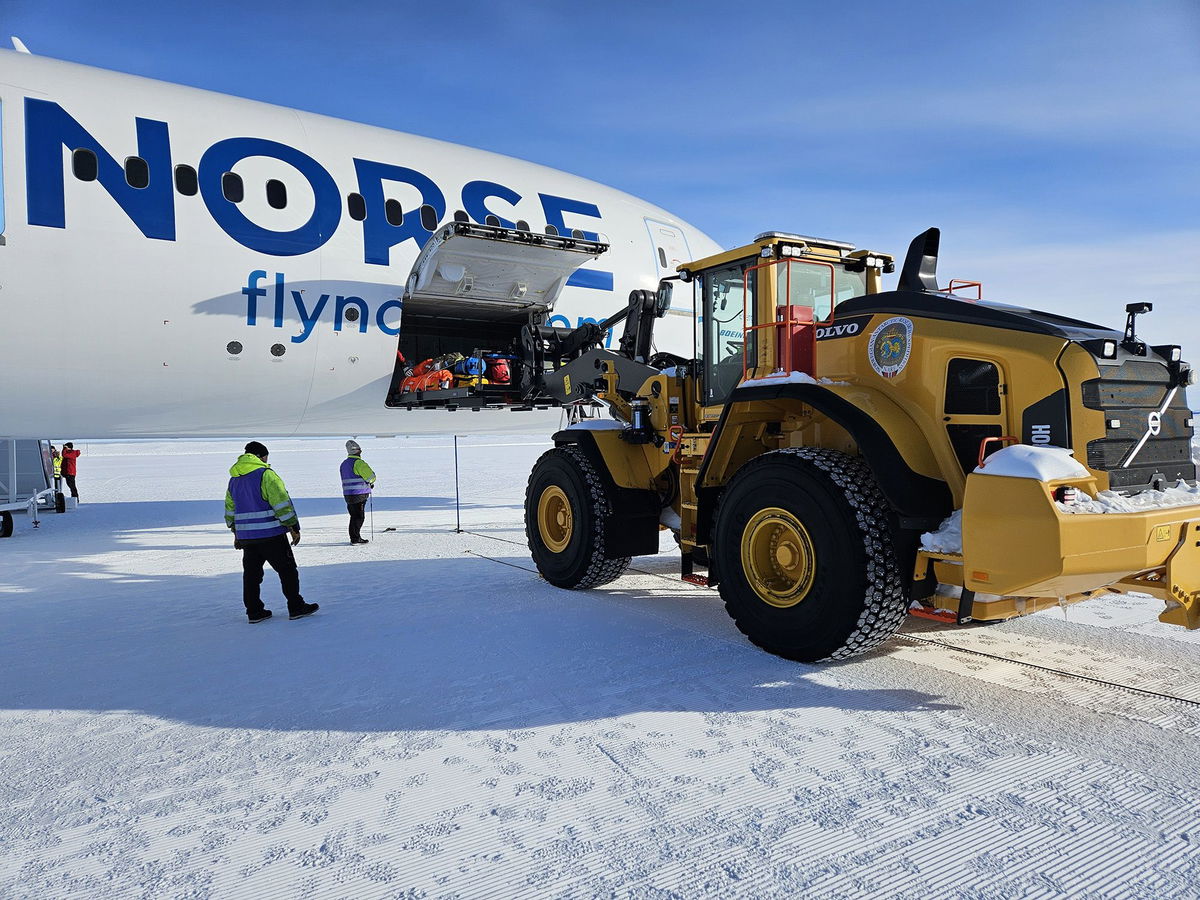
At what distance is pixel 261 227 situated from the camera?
8609 millimetres

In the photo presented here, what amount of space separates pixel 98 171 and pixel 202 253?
3.65ft

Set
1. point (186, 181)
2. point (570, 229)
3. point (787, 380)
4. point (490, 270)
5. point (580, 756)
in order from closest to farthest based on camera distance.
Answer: point (580, 756)
point (787, 380)
point (186, 181)
point (490, 270)
point (570, 229)

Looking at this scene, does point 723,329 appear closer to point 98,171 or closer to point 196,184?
point 196,184

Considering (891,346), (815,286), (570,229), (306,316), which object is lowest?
(891,346)

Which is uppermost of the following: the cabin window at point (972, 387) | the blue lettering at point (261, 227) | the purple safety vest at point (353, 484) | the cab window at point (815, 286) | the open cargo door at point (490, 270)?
the blue lettering at point (261, 227)

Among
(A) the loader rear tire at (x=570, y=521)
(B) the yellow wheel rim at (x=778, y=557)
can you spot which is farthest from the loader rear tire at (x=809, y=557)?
(A) the loader rear tire at (x=570, y=521)

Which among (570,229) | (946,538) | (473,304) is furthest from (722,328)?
(570,229)

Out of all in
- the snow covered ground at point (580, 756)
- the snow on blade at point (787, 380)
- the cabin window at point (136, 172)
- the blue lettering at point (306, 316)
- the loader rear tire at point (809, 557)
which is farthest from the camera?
the blue lettering at point (306, 316)

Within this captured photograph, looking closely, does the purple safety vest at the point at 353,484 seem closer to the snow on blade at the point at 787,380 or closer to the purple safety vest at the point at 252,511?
the purple safety vest at the point at 252,511

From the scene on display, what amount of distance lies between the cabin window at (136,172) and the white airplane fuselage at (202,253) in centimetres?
2

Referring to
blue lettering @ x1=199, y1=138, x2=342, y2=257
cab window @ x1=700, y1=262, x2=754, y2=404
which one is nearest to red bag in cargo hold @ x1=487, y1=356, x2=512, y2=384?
blue lettering @ x1=199, y1=138, x2=342, y2=257

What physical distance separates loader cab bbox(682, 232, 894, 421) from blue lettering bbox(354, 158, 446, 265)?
15.4 ft

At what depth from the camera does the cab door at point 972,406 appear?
418 cm

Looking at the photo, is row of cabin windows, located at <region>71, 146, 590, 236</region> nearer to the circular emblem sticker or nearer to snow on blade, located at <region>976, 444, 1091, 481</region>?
the circular emblem sticker
